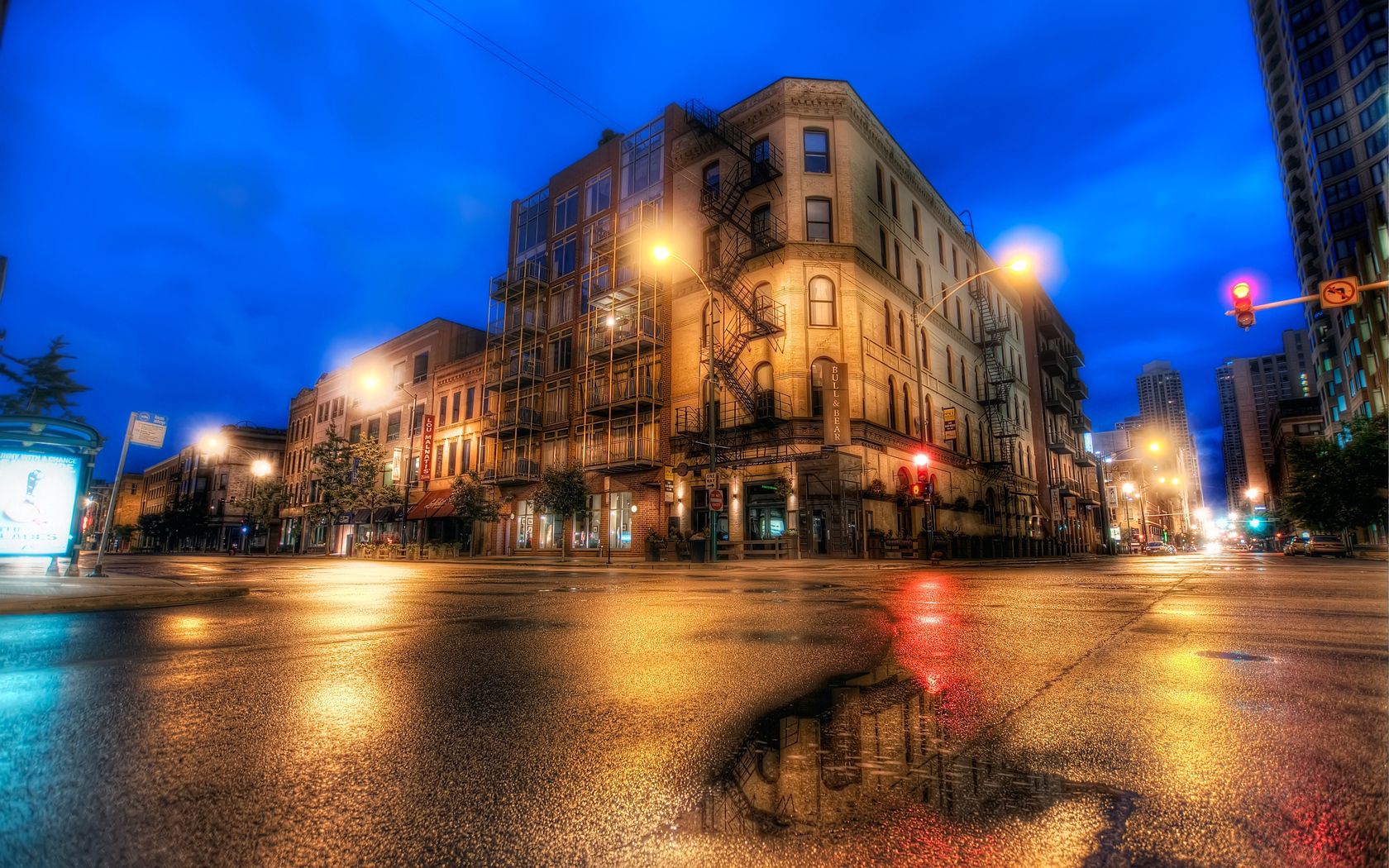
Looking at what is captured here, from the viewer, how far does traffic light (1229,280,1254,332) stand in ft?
50.2

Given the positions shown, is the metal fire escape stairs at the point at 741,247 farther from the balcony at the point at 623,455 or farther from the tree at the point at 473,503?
the tree at the point at 473,503

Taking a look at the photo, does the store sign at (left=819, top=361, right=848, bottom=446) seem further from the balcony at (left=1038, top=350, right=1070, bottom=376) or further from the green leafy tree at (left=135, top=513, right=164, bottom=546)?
the green leafy tree at (left=135, top=513, right=164, bottom=546)

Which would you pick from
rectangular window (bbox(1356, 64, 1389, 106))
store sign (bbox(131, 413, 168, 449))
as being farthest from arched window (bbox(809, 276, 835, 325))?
rectangular window (bbox(1356, 64, 1389, 106))

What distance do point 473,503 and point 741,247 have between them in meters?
20.2

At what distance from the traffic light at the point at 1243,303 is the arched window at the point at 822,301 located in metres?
16.6

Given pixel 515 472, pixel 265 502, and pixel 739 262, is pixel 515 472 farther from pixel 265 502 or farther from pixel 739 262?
pixel 265 502

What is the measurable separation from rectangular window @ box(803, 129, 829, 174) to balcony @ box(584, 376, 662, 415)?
1337 centimetres

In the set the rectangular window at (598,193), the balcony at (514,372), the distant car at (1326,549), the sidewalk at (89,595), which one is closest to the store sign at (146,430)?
the sidewalk at (89,595)

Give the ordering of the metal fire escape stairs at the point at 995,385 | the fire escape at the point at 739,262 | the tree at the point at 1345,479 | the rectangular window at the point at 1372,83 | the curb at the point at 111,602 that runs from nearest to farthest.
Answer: the curb at the point at 111,602 → the fire escape at the point at 739,262 → the tree at the point at 1345,479 → the metal fire escape stairs at the point at 995,385 → the rectangular window at the point at 1372,83

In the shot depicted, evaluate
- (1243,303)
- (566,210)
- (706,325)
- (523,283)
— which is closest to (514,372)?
(523,283)

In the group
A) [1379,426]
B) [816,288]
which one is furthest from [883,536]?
[1379,426]

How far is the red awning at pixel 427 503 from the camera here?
43.1 m

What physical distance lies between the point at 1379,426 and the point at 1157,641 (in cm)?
5181

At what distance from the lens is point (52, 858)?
1.69 metres
